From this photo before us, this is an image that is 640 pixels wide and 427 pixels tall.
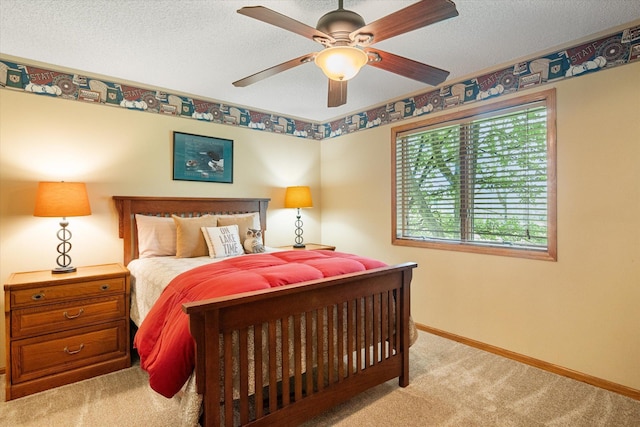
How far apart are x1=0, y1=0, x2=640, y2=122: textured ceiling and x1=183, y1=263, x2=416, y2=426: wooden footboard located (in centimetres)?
168

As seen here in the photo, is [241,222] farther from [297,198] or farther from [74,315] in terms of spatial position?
[74,315]

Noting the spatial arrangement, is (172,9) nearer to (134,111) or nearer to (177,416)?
(134,111)

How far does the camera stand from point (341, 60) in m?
1.73

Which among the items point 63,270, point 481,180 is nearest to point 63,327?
point 63,270

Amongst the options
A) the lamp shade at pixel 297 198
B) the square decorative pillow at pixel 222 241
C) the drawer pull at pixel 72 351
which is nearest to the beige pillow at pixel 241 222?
the square decorative pillow at pixel 222 241

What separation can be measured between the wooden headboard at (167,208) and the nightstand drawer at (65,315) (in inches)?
23.0

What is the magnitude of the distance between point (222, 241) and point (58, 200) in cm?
126

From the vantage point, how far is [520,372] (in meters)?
2.53

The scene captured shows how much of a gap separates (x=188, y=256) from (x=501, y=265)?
2.74 meters

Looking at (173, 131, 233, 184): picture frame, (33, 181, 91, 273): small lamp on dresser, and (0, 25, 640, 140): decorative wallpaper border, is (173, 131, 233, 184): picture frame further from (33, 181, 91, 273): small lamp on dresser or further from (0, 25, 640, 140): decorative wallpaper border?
(33, 181, 91, 273): small lamp on dresser

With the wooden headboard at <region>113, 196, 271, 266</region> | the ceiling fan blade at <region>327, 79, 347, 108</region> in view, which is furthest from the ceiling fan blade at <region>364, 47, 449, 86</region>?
the wooden headboard at <region>113, 196, 271, 266</region>

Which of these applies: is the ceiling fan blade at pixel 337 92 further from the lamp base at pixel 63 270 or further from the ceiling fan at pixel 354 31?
the lamp base at pixel 63 270

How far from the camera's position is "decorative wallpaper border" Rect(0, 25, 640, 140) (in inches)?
92.3

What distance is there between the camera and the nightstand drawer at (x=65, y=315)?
88.4 inches
